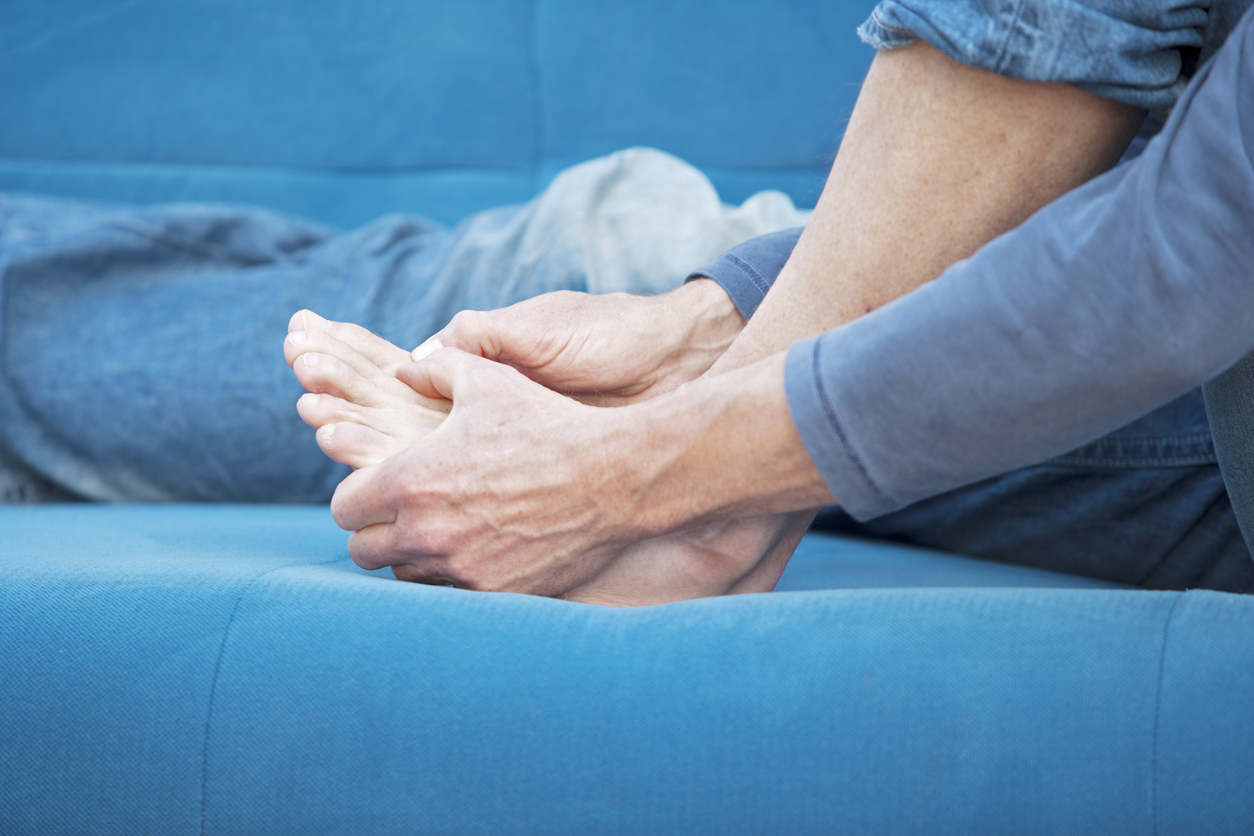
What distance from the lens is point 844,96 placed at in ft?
5.28

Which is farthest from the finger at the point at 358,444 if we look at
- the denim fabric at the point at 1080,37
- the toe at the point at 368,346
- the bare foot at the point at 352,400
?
the denim fabric at the point at 1080,37

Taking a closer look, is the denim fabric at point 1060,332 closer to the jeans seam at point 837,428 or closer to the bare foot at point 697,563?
the jeans seam at point 837,428

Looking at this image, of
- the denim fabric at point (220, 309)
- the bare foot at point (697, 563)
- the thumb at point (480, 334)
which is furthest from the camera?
the denim fabric at point (220, 309)

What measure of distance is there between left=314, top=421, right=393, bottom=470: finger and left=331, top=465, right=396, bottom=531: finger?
0.08 feet

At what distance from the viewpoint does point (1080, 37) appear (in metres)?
0.45

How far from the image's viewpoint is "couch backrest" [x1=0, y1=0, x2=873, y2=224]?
61.8 inches

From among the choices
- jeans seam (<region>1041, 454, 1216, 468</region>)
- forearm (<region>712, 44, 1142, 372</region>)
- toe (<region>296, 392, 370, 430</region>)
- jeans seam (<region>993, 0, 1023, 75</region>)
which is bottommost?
jeans seam (<region>1041, 454, 1216, 468</region>)

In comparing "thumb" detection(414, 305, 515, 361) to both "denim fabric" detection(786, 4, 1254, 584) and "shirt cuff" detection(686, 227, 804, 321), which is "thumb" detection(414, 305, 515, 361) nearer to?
"shirt cuff" detection(686, 227, 804, 321)

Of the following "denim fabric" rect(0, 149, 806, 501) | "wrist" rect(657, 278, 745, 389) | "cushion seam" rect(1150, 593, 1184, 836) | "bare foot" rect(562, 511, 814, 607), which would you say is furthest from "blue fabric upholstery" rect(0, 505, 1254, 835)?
"denim fabric" rect(0, 149, 806, 501)

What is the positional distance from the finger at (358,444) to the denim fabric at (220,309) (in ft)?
1.10

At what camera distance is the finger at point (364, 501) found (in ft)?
1.89

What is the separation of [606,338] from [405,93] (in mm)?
1080

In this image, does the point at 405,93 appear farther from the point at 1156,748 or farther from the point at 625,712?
the point at 1156,748

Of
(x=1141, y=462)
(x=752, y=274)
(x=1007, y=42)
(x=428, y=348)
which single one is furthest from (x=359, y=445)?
(x=1141, y=462)
